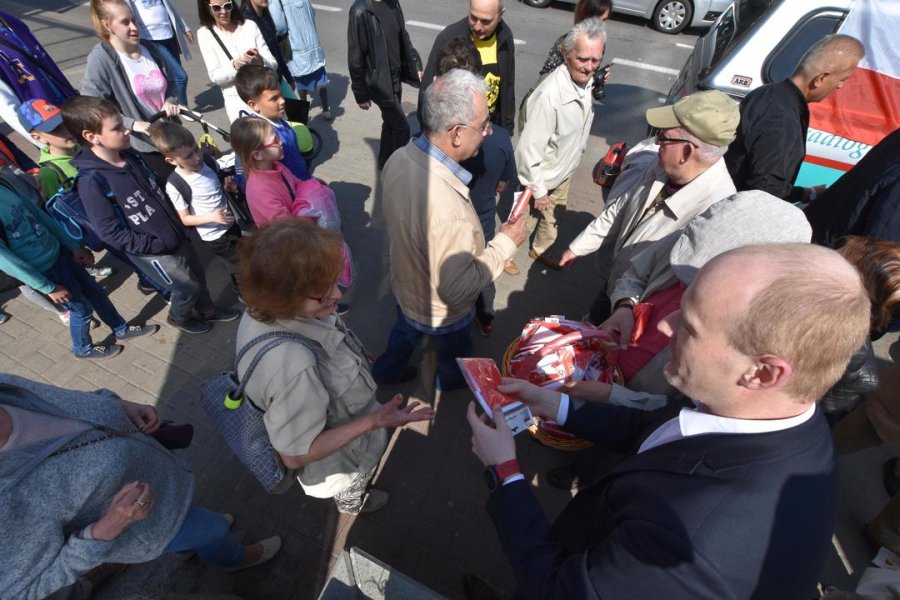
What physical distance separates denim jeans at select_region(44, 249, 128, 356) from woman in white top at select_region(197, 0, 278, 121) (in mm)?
1929

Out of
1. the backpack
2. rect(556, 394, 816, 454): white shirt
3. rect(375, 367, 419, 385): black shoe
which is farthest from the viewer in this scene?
rect(375, 367, 419, 385): black shoe

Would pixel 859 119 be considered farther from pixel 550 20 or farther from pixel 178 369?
pixel 550 20

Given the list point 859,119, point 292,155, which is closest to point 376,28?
point 292,155

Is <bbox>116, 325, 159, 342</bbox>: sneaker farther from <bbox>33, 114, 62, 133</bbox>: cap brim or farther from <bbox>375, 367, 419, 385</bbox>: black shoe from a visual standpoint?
<bbox>375, 367, 419, 385</bbox>: black shoe

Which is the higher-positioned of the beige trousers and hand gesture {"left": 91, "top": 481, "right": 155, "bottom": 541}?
hand gesture {"left": 91, "top": 481, "right": 155, "bottom": 541}

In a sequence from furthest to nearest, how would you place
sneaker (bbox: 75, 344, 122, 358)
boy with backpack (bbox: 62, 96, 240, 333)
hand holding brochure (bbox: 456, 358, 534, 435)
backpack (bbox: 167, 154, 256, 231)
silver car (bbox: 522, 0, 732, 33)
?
silver car (bbox: 522, 0, 732, 33) < sneaker (bbox: 75, 344, 122, 358) < backpack (bbox: 167, 154, 256, 231) < boy with backpack (bbox: 62, 96, 240, 333) < hand holding brochure (bbox: 456, 358, 534, 435)

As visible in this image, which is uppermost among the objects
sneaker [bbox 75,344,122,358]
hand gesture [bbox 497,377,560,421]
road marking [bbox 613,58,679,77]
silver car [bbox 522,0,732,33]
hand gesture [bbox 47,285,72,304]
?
silver car [bbox 522,0,732,33]

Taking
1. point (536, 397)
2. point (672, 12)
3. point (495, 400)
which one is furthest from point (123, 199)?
point (672, 12)

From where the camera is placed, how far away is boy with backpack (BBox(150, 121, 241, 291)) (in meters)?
3.02

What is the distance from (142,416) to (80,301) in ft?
6.35

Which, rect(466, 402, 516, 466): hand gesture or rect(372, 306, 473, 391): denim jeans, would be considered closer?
rect(466, 402, 516, 466): hand gesture

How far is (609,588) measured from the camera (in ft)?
3.65

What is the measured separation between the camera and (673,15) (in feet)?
29.7

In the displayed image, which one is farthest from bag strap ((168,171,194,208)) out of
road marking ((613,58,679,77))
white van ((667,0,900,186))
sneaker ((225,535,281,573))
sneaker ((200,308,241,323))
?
road marking ((613,58,679,77))
